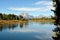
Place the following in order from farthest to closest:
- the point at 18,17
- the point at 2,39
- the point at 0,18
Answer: the point at 18,17
the point at 0,18
the point at 2,39

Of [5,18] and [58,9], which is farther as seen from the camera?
[5,18]

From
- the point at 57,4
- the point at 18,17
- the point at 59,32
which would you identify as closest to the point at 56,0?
the point at 57,4

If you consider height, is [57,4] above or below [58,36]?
above

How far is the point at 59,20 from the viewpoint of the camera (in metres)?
11.1

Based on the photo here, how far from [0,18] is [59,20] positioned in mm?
137626

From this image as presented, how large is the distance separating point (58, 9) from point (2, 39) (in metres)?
32.7

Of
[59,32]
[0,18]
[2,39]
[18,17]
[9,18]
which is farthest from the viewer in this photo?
[18,17]

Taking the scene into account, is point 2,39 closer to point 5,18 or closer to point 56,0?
point 56,0

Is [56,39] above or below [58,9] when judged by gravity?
below

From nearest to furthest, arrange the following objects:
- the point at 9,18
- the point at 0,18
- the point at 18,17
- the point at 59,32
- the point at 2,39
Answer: the point at 59,32 → the point at 2,39 → the point at 0,18 → the point at 9,18 → the point at 18,17

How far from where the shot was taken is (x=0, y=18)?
145m

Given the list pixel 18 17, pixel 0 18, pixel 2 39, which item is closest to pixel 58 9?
pixel 2 39

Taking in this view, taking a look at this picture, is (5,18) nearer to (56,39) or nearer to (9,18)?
(9,18)

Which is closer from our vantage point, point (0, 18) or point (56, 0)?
point (56, 0)
